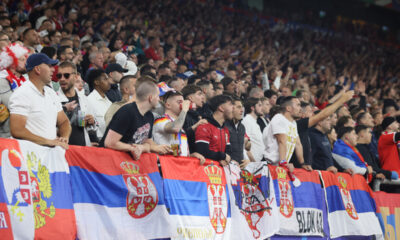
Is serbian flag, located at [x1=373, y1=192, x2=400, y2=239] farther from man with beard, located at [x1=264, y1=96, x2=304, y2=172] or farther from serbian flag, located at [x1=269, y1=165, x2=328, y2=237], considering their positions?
man with beard, located at [x1=264, y1=96, x2=304, y2=172]

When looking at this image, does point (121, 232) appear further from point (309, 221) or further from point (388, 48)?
point (388, 48)

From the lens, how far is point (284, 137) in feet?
24.9

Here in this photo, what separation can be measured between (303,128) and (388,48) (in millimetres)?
22337

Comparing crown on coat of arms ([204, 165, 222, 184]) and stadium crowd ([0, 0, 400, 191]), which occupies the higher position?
stadium crowd ([0, 0, 400, 191])

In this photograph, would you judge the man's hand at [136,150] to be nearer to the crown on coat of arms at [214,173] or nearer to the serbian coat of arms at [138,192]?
the serbian coat of arms at [138,192]

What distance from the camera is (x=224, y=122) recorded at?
7.14 metres

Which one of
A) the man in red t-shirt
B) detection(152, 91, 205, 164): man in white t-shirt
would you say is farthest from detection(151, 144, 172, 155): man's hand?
the man in red t-shirt

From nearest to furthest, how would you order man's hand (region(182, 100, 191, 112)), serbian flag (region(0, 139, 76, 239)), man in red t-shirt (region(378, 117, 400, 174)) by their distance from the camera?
serbian flag (region(0, 139, 76, 239))
man's hand (region(182, 100, 191, 112))
man in red t-shirt (region(378, 117, 400, 174))

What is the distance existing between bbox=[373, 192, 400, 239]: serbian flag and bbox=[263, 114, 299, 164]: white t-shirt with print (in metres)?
2.05

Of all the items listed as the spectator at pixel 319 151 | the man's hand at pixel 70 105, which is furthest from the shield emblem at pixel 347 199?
the man's hand at pixel 70 105

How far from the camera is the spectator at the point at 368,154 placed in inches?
360

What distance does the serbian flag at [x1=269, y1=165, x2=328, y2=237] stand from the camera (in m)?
6.99

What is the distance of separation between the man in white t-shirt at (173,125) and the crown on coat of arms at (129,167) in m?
0.96

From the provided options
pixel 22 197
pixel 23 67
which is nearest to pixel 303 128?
pixel 23 67
